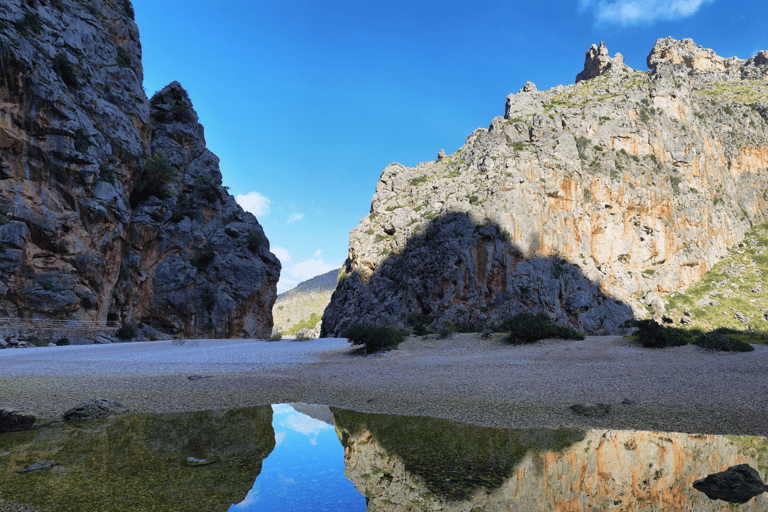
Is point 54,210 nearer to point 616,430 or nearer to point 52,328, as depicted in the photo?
point 52,328

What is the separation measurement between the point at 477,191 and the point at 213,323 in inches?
1412

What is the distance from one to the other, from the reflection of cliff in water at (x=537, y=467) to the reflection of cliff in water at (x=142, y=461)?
1694mm

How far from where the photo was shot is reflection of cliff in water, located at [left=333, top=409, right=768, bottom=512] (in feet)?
14.9

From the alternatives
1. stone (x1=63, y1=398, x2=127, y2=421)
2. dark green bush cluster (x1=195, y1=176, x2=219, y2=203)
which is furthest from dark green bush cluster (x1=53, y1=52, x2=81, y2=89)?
stone (x1=63, y1=398, x2=127, y2=421)

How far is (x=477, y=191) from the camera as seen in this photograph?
52.4 meters

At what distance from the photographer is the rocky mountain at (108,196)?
83.1 feet

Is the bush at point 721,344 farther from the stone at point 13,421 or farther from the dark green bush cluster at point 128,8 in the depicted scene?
the dark green bush cluster at point 128,8

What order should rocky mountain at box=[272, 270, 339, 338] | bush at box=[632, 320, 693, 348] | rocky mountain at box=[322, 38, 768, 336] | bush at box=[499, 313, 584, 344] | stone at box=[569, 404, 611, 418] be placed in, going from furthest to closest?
rocky mountain at box=[272, 270, 339, 338], rocky mountain at box=[322, 38, 768, 336], bush at box=[499, 313, 584, 344], bush at box=[632, 320, 693, 348], stone at box=[569, 404, 611, 418]

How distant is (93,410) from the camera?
7871mm

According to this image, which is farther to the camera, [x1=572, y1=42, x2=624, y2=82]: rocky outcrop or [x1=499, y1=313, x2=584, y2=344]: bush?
[x1=572, y1=42, x2=624, y2=82]: rocky outcrop

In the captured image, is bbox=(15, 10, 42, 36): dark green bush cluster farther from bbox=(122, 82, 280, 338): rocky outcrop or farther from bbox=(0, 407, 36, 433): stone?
bbox=(0, 407, 36, 433): stone

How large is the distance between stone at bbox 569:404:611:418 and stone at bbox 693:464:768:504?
9.22 feet

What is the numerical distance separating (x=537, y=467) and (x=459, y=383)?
544 centimetres

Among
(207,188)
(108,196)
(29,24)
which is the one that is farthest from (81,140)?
(207,188)
